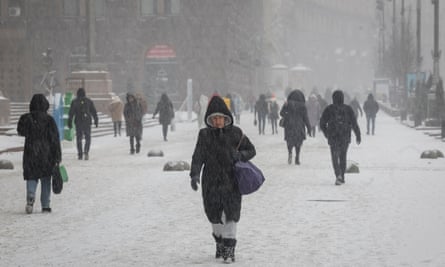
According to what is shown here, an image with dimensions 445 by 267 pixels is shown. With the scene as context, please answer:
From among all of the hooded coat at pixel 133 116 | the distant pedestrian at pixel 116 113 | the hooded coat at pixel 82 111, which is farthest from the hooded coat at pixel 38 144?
the distant pedestrian at pixel 116 113

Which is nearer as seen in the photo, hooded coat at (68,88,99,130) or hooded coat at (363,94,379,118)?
Result: hooded coat at (68,88,99,130)

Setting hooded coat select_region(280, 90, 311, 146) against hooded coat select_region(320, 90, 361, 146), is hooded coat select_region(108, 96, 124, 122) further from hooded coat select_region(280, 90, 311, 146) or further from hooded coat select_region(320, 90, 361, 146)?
hooded coat select_region(320, 90, 361, 146)

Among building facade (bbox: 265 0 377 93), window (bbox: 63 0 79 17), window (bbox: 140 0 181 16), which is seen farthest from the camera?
building facade (bbox: 265 0 377 93)

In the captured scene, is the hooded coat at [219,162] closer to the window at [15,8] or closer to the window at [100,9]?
the window at [15,8]

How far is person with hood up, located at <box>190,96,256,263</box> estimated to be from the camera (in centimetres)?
955

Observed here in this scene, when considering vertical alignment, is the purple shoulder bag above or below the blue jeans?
above

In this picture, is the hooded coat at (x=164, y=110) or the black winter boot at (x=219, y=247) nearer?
the black winter boot at (x=219, y=247)

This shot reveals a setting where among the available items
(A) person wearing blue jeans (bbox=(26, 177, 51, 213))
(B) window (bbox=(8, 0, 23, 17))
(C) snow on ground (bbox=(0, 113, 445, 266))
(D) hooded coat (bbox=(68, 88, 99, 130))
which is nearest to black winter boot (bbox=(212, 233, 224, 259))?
(C) snow on ground (bbox=(0, 113, 445, 266))

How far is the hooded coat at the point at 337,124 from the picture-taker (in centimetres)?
1725

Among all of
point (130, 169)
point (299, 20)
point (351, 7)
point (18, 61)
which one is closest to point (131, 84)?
point (18, 61)

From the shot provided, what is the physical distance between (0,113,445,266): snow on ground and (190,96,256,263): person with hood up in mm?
284

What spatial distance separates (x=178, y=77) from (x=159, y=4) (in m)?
5.24

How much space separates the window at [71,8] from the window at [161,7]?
4.61 m

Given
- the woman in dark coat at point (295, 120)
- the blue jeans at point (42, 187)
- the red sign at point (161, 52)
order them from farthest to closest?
the red sign at point (161, 52) → the woman in dark coat at point (295, 120) → the blue jeans at point (42, 187)
